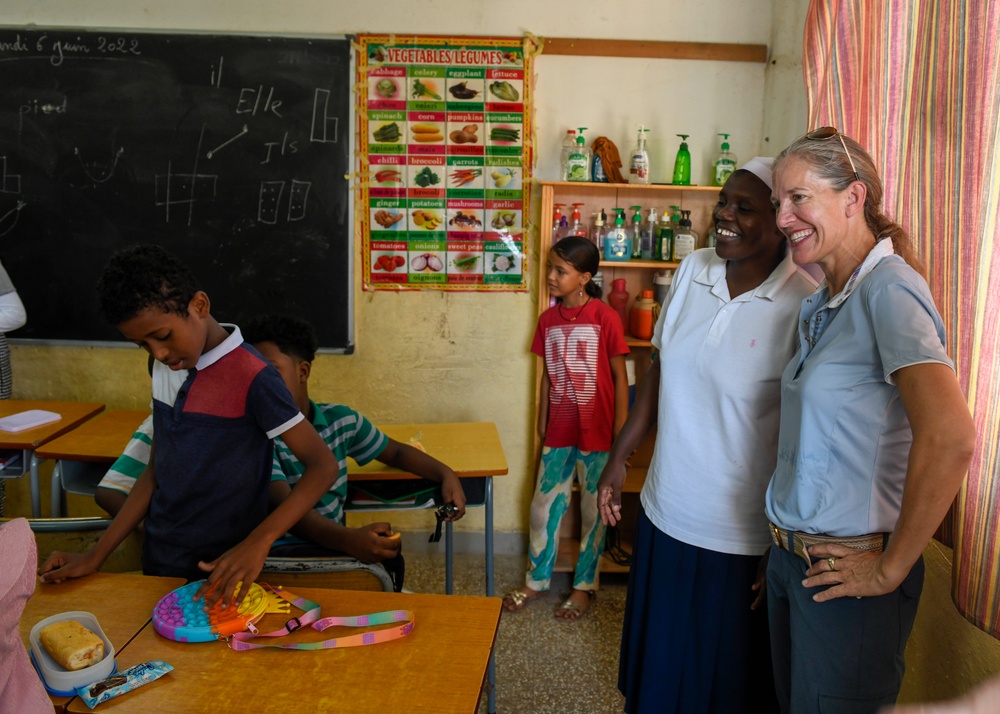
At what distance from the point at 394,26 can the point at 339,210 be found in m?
0.83

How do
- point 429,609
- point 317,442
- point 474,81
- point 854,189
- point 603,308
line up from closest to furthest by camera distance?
point 854,189, point 429,609, point 317,442, point 603,308, point 474,81

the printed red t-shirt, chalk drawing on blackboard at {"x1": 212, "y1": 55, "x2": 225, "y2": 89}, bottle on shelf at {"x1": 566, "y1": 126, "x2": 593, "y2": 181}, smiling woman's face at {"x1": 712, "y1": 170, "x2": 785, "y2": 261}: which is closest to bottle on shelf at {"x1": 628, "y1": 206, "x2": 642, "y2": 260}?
bottle on shelf at {"x1": 566, "y1": 126, "x2": 593, "y2": 181}

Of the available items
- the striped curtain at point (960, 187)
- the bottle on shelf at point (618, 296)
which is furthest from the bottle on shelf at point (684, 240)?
the striped curtain at point (960, 187)

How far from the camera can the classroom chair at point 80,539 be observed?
1.72m

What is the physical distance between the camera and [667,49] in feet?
10.8

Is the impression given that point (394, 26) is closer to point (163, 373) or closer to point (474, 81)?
point (474, 81)

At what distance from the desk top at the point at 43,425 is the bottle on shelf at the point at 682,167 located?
2613mm

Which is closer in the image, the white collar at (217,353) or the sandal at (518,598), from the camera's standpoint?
the white collar at (217,353)

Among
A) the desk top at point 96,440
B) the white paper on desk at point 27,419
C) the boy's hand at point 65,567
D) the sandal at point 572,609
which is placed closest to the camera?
the boy's hand at point 65,567

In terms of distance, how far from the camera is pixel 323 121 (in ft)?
10.8

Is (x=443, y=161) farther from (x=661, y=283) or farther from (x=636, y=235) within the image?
(x=661, y=283)

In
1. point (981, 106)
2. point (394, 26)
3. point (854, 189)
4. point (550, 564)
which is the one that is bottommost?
point (550, 564)

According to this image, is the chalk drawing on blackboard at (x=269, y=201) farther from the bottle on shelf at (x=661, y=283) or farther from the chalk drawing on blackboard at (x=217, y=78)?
the bottle on shelf at (x=661, y=283)

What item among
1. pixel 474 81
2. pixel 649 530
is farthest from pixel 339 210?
pixel 649 530
